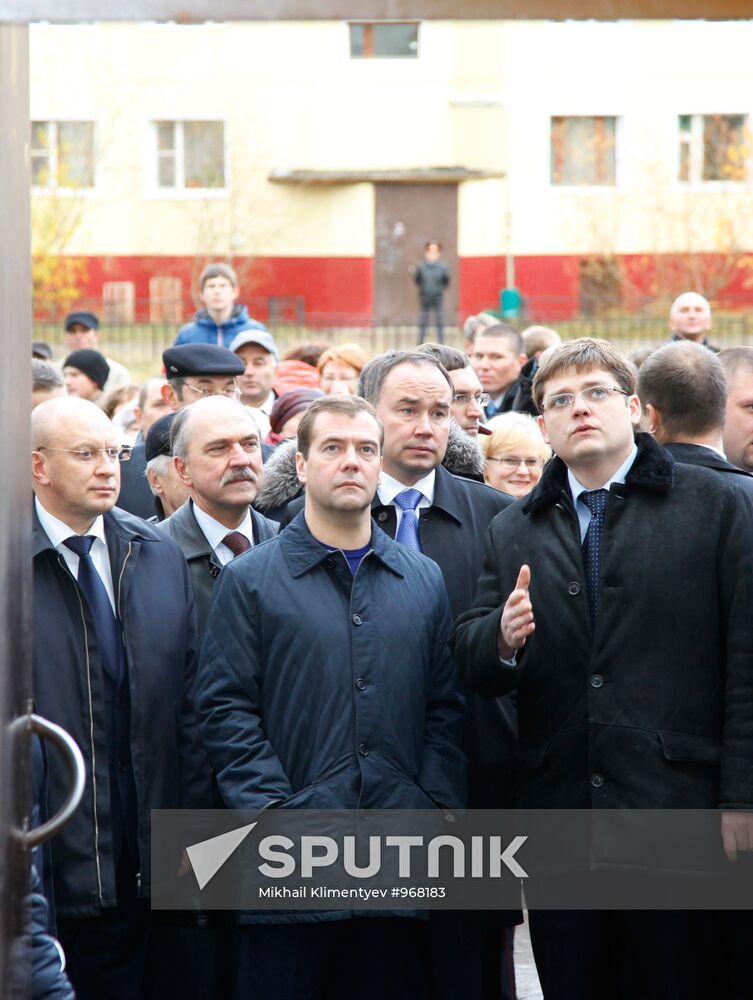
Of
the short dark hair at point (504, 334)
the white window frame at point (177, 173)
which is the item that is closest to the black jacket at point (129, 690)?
the short dark hair at point (504, 334)

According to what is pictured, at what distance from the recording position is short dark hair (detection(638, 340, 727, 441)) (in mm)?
4684

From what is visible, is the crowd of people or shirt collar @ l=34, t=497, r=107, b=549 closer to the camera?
the crowd of people

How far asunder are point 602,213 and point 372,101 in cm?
561

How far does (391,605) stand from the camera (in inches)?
173

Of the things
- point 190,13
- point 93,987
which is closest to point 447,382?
point 93,987

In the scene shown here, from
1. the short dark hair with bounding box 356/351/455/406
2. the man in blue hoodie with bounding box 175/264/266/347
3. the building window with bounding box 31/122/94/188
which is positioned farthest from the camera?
the building window with bounding box 31/122/94/188

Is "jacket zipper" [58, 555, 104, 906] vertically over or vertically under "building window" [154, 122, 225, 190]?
under

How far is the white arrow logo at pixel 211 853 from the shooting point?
14.7ft

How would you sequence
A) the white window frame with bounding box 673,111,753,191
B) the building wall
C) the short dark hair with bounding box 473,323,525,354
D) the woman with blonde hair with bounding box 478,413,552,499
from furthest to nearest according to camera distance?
the white window frame with bounding box 673,111,753,191 → the building wall → the short dark hair with bounding box 473,323,525,354 → the woman with blonde hair with bounding box 478,413,552,499

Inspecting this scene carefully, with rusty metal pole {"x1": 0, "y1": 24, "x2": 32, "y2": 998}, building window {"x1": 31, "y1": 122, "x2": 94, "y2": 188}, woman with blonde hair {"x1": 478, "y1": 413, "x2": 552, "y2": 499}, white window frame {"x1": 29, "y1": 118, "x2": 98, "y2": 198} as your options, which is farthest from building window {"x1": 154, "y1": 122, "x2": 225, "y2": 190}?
rusty metal pole {"x1": 0, "y1": 24, "x2": 32, "y2": 998}

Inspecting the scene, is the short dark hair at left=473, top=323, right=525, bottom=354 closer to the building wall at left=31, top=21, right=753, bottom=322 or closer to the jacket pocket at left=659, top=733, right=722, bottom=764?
the jacket pocket at left=659, top=733, right=722, bottom=764

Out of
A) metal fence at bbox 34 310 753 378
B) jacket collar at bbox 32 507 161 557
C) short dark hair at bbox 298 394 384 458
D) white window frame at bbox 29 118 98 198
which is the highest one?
white window frame at bbox 29 118 98 198

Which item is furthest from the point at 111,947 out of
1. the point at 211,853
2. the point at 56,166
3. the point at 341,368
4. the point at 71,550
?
the point at 56,166

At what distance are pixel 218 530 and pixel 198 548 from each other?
10 centimetres
